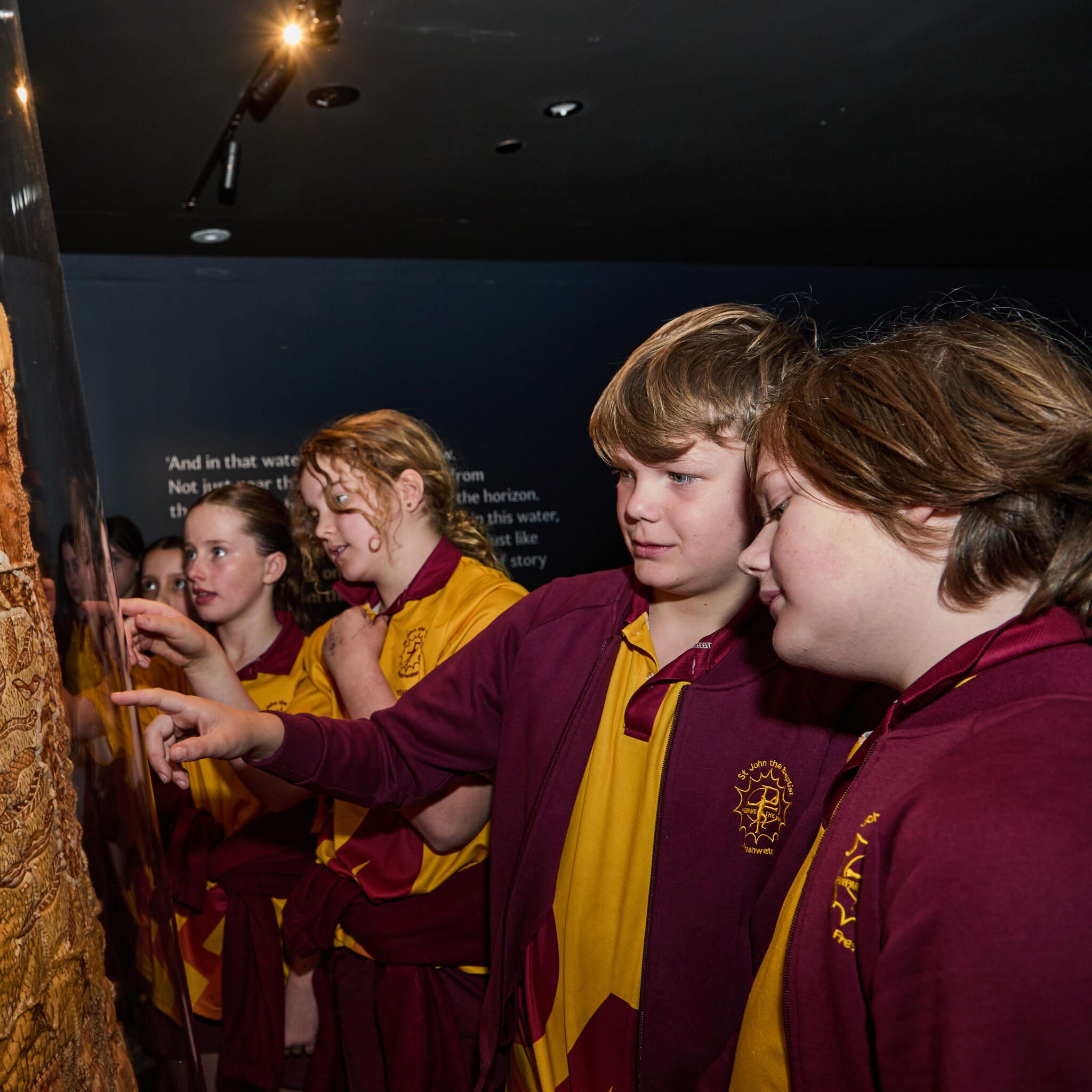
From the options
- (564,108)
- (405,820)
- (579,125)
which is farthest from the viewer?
(579,125)

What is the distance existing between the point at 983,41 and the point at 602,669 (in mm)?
2934

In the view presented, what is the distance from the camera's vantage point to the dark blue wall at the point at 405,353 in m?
4.77

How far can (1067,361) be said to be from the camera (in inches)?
33.7

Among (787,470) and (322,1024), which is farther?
(322,1024)

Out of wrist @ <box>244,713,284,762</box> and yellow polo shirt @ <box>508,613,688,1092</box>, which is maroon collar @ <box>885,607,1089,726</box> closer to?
yellow polo shirt @ <box>508,613,688,1092</box>

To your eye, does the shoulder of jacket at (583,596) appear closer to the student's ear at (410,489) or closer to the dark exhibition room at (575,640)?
the dark exhibition room at (575,640)

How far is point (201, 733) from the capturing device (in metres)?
1.19

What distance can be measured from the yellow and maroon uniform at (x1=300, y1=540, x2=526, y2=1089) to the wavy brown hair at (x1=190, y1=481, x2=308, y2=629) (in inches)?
18.5

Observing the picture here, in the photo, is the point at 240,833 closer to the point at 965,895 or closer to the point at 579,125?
the point at 965,895

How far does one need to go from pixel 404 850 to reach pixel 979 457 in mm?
1255

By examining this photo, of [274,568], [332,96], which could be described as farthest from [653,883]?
[332,96]

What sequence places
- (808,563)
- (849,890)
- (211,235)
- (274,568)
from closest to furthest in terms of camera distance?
(849,890)
(808,563)
(274,568)
(211,235)

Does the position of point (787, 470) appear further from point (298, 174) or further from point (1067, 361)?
point (298, 174)

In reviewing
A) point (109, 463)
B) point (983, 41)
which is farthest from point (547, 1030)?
point (109, 463)
